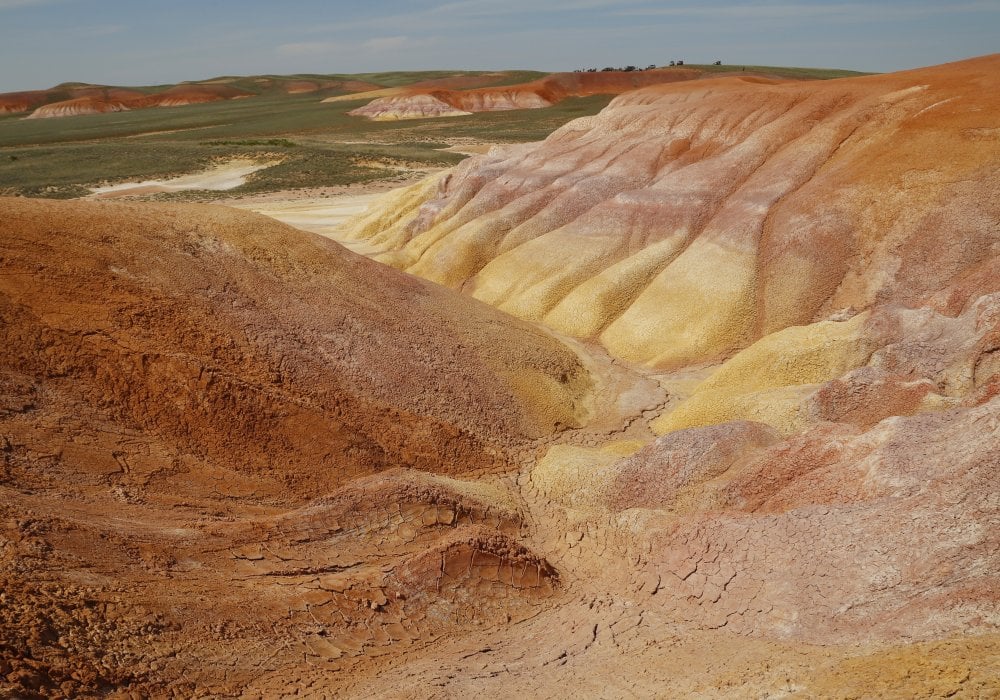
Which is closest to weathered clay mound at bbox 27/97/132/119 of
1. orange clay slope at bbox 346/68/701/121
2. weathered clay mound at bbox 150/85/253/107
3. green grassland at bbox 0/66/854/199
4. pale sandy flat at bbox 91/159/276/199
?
green grassland at bbox 0/66/854/199

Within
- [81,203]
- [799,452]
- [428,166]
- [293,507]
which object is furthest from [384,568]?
[428,166]

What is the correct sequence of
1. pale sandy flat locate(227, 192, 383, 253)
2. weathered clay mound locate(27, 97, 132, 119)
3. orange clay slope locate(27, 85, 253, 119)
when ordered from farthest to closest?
orange clay slope locate(27, 85, 253, 119) < weathered clay mound locate(27, 97, 132, 119) < pale sandy flat locate(227, 192, 383, 253)

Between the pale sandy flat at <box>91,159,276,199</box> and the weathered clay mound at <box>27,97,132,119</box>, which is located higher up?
the weathered clay mound at <box>27,97,132,119</box>

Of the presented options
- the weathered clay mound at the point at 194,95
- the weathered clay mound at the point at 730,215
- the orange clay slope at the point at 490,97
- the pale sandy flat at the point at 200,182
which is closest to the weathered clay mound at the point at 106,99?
the weathered clay mound at the point at 194,95

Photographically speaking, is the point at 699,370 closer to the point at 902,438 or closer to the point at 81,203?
the point at 902,438

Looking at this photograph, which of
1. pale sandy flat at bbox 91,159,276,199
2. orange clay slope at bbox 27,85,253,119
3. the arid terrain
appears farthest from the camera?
orange clay slope at bbox 27,85,253,119

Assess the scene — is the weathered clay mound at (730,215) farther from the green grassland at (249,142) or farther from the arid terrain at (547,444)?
the green grassland at (249,142)

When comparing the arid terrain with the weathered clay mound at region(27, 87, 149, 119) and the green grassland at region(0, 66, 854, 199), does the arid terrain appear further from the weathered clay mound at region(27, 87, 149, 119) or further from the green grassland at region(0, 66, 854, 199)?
the weathered clay mound at region(27, 87, 149, 119)
